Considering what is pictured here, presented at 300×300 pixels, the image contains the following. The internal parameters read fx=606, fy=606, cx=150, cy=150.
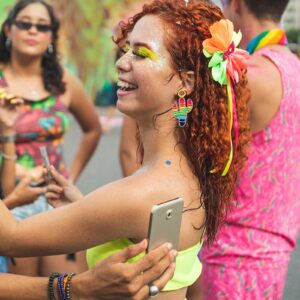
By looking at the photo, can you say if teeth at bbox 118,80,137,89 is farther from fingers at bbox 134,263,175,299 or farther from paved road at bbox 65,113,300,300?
paved road at bbox 65,113,300,300

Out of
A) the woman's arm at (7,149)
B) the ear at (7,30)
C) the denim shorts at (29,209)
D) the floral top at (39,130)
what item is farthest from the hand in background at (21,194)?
the ear at (7,30)

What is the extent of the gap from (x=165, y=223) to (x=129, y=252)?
12 centimetres

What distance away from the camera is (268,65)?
7.54 feet

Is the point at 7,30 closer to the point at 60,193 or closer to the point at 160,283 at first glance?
the point at 60,193

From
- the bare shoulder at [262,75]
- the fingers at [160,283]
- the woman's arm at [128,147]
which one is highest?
the bare shoulder at [262,75]

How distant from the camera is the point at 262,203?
2258 millimetres

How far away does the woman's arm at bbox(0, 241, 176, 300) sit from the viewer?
4.85 feet

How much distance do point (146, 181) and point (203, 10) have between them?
535 mm

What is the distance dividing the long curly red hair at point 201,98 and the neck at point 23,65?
1.87 metres

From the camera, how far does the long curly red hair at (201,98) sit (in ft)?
5.54

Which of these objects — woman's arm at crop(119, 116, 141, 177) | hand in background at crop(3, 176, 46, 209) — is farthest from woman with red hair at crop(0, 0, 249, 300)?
woman's arm at crop(119, 116, 141, 177)

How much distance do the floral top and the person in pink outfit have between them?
1.31 meters

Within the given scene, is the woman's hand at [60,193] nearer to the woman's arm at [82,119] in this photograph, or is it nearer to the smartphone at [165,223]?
the smartphone at [165,223]

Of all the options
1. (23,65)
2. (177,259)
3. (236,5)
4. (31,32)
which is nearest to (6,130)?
(23,65)
